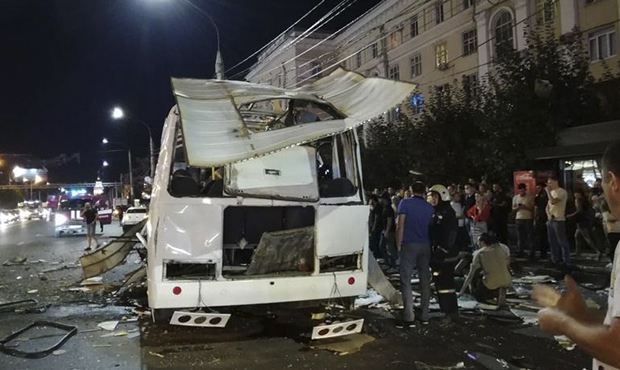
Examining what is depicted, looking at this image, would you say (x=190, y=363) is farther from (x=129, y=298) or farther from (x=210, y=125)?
(x=129, y=298)

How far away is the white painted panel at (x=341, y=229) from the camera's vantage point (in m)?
6.77

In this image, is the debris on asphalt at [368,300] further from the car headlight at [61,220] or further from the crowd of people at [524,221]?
the car headlight at [61,220]

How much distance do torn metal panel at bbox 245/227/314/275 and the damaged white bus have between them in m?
0.01

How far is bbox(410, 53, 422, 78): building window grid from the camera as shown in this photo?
137 feet

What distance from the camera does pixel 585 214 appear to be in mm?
13062

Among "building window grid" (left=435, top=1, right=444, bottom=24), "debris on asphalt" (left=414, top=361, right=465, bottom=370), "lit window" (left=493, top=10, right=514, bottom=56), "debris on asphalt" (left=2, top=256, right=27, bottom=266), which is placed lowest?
"debris on asphalt" (left=414, top=361, right=465, bottom=370)

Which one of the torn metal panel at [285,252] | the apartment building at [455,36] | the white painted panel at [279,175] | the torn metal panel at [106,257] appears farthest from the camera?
the apartment building at [455,36]

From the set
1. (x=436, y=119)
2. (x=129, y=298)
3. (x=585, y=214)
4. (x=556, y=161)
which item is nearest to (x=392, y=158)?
(x=436, y=119)

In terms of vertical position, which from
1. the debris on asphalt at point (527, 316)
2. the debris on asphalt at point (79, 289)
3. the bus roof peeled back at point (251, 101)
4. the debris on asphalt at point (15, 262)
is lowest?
the debris on asphalt at point (527, 316)

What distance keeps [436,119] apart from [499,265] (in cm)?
1756

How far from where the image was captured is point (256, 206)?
21.9ft

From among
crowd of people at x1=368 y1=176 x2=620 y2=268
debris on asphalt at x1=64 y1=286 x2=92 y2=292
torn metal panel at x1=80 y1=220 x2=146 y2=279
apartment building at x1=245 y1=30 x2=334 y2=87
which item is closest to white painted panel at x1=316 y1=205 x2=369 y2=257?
torn metal panel at x1=80 y1=220 x2=146 y2=279

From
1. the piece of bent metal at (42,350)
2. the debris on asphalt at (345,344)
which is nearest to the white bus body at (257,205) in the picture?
the debris on asphalt at (345,344)

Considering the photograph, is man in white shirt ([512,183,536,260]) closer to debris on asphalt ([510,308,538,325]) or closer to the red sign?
the red sign
